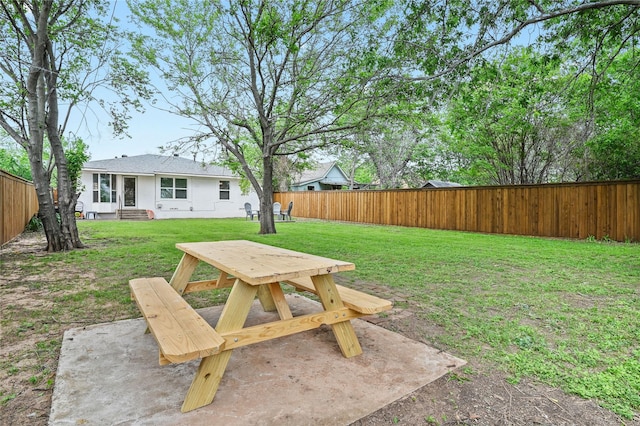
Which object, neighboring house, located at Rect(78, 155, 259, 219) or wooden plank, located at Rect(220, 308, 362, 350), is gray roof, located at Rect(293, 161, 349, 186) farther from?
wooden plank, located at Rect(220, 308, 362, 350)

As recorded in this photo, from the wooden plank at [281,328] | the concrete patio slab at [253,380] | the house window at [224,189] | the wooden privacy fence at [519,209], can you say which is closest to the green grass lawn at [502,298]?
the concrete patio slab at [253,380]

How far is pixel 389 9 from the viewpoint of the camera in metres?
8.68

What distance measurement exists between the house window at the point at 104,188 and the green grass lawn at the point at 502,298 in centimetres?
1250

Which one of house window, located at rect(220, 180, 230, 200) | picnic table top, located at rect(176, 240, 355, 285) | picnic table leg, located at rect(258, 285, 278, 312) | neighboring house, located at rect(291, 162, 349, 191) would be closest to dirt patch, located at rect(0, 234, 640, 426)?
picnic table top, located at rect(176, 240, 355, 285)

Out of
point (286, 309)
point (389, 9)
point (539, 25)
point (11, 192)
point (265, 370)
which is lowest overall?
point (265, 370)

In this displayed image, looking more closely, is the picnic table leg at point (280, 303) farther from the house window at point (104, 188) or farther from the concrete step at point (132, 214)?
the house window at point (104, 188)

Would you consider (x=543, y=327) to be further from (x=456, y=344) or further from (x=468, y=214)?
(x=468, y=214)

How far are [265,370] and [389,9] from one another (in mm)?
9092

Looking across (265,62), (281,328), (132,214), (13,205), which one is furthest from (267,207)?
(132,214)

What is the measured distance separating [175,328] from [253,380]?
1.91 feet

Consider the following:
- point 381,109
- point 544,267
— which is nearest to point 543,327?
point 544,267

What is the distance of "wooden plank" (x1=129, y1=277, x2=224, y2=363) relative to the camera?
1626 mm

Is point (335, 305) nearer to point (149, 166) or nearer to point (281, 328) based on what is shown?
point (281, 328)

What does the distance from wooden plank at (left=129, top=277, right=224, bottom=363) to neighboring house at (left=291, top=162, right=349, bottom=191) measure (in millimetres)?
25382
